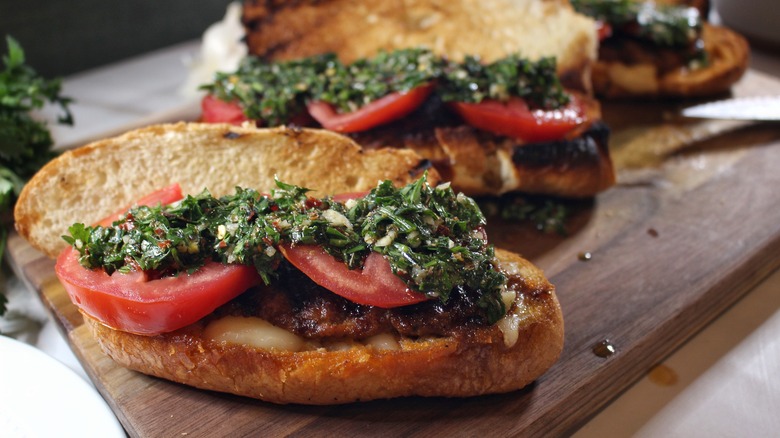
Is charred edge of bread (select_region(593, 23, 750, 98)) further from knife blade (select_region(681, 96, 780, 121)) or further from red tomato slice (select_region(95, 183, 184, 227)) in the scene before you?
red tomato slice (select_region(95, 183, 184, 227))

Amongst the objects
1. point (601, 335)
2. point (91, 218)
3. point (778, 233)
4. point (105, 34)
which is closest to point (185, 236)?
point (91, 218)

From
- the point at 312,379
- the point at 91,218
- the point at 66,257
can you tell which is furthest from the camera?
the point at 91,218

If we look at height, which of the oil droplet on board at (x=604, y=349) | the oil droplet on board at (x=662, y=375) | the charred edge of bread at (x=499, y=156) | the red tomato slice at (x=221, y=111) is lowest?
the oil droplet on board at (x=662, y=375)

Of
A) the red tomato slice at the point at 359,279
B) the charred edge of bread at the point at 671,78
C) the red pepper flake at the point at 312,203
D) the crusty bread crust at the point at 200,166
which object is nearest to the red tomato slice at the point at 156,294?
the red tomato slice at the point at 359,279

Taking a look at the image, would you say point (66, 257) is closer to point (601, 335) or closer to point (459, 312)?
point (459, 312)

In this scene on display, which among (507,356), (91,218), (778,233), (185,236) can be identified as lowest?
(778,233)

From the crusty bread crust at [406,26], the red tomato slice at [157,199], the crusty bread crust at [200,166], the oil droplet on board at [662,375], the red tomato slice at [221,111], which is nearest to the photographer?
the oil droplet on board at [662,375]

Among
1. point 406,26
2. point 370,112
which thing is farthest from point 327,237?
point 406,26

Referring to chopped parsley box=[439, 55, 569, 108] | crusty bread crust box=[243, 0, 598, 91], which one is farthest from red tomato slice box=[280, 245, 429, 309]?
crusty bread crust box=[243, 0, 598, 91]

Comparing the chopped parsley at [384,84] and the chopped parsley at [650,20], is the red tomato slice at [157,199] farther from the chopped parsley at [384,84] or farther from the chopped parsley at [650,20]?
the chopped parsley at [650,20]
